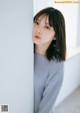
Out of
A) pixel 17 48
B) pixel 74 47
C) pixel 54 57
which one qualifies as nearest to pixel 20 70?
pixel 17 48

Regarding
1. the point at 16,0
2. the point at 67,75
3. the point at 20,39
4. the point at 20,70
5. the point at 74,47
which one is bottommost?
the point at 67,75

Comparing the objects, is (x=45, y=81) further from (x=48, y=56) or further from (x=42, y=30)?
(x=42, y=30)

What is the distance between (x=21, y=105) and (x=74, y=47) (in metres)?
1.51

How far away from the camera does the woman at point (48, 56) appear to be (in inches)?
27.3

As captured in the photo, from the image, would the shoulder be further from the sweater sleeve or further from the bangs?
the bangs

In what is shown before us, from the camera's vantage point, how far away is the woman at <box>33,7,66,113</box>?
27.3 inches

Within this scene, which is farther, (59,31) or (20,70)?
(59,31)

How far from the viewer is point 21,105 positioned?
0.67 metres

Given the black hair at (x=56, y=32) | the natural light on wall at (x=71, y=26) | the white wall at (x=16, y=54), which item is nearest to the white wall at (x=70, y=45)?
the natural light on wall at (x=71, y=26)

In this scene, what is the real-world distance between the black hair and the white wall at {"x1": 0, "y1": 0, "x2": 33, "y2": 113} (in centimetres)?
11

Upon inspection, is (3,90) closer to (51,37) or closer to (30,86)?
(30,86)

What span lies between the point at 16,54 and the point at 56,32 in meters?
0.20

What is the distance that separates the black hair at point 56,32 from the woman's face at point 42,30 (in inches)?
0.6

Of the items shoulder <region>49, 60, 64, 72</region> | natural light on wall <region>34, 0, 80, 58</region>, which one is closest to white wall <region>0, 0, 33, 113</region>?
shoulder <region>49, 60, 64, 72</region>
